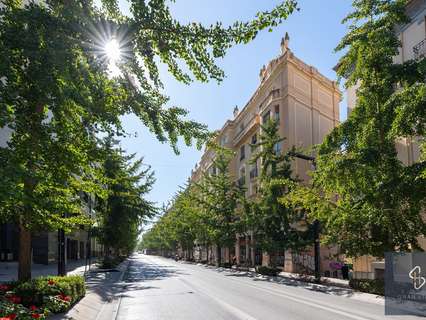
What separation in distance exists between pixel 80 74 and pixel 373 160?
12.9 metres

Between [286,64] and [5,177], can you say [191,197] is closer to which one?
[286,64]

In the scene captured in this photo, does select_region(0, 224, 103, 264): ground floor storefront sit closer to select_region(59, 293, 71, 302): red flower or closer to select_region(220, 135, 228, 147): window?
select_region(59, 293, 71, 302): red flower

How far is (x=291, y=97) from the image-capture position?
4159 cm

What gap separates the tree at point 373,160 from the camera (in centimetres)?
1656

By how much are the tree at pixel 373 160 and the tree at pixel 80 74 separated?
982 centimetres

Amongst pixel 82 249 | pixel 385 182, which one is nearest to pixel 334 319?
pixel 385 182

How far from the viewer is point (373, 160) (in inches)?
666

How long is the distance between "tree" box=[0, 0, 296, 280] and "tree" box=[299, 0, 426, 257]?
982 centimetres

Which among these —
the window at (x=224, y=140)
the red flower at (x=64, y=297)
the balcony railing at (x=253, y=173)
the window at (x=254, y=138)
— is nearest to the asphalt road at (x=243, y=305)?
the red flower at (x=64, y=297)

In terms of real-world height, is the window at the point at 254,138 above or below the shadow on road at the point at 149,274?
above

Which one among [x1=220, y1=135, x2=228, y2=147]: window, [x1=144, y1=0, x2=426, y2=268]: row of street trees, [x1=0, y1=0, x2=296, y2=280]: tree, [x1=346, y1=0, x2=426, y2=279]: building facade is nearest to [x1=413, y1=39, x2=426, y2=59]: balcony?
[x1=346, y1=0, x2=426, y2=279]: building facade

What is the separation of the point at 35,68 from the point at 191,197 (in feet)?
147

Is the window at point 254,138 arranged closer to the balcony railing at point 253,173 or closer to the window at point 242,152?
the balcony railing at point 253,173

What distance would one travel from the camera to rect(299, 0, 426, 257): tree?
54.3 ft
